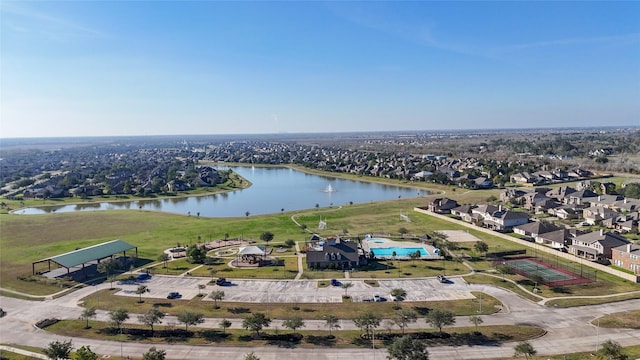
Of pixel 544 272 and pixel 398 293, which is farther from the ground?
pixel 398 293

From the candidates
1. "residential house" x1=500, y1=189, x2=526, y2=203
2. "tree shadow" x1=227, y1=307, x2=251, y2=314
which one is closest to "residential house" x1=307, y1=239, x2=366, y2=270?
"tree shadow" x1=227, y1=307, x2=251, y2=314

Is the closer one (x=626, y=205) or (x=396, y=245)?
(x=396, y=245)

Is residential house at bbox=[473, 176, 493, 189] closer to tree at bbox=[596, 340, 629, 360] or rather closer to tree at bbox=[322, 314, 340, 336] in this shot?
tree at bbox=[322, 314, 340, 336]

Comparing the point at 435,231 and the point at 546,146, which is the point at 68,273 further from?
the point at 546,146

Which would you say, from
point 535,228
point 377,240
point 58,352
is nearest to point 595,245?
point 535,228

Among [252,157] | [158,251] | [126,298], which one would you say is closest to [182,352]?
[126,298]

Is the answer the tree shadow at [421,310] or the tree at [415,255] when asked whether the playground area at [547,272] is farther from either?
the tree shadow at [421,310]

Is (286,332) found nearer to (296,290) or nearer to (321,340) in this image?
(321,340)
